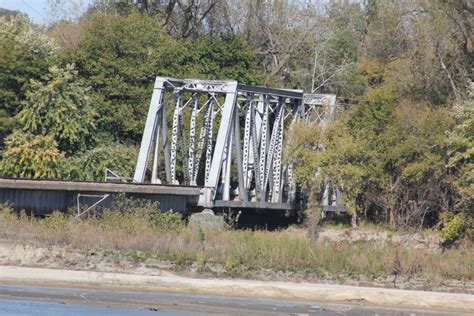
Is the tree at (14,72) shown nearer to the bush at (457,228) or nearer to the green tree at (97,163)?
the green tree at (97,163)

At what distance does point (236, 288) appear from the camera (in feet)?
102

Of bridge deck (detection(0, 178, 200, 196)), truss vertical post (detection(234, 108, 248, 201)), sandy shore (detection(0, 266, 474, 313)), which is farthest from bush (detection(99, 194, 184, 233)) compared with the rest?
sandy shore (detection(0, 266, 474, 313))

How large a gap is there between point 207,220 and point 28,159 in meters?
11.9

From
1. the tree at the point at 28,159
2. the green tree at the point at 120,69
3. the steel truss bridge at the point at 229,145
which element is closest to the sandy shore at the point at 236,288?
the steel truss bridge at the point at 229,145

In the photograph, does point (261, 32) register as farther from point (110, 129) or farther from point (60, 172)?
point (60, 172)

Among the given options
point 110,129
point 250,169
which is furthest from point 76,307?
point 110,129

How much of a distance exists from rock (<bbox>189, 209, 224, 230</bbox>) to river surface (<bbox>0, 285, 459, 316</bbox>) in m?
14.4

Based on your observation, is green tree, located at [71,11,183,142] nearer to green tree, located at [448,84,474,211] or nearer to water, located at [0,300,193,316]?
green tree, located at [448,84,474,211]

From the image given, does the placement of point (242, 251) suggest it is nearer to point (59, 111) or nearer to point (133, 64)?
point (59, 111)

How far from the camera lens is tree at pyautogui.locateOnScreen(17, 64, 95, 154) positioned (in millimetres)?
55000

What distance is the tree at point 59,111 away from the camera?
2165 inches

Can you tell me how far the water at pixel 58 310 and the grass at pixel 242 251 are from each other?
8.34m

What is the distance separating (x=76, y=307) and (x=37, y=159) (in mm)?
27380

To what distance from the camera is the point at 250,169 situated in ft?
172
